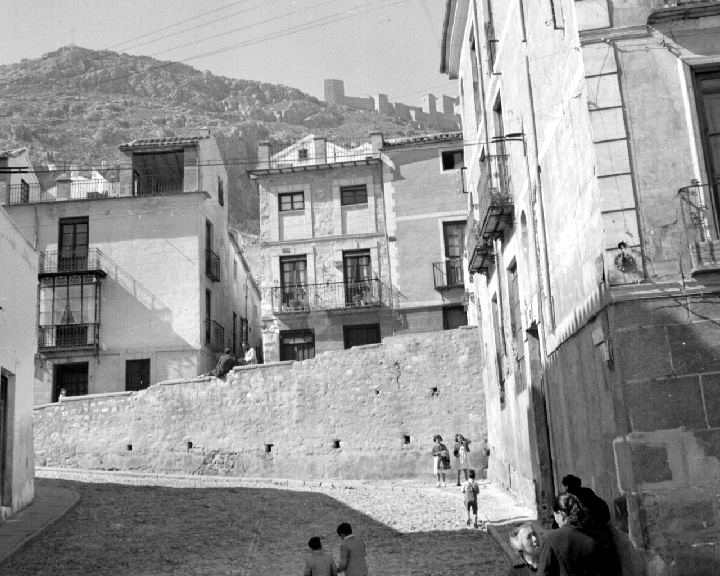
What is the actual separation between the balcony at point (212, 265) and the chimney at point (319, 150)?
544 cm

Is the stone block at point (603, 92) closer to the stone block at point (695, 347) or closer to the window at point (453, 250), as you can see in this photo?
the stone block at point (695, 347)

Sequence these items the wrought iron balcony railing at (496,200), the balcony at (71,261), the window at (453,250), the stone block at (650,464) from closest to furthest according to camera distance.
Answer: the stone block at (650,464), the wrought iron balcony railing at (496,200), the window at (453,250), the balcony at (71,261)

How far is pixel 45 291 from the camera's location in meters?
31.1

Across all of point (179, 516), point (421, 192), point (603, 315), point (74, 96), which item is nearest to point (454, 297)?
point (421, 192)

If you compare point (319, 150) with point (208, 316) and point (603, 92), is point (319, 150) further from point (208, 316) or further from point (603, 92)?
point (603, 92)

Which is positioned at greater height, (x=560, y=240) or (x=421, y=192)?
(x=421, y=192)

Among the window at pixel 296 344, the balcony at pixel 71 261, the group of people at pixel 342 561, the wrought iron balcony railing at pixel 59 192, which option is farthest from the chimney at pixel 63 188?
the group of people at pixel 342 561

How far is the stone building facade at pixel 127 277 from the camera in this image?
30375 millimetres

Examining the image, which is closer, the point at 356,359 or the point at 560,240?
the point at 560,240

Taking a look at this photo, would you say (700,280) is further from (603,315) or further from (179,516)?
(179,516)

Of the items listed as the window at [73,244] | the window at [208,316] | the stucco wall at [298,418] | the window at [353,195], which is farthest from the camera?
the window at [353,195]

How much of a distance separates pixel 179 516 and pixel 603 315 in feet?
31.0

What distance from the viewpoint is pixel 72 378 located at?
30.7 metres

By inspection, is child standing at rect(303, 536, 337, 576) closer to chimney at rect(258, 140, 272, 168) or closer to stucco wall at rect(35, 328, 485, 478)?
stucco wall at rect(35, 328, 485, 478)
